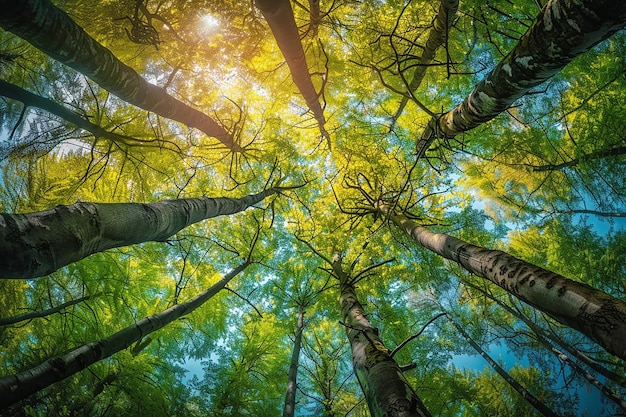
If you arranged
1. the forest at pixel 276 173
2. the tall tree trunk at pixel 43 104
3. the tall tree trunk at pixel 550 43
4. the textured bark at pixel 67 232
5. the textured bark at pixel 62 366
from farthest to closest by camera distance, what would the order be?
the tall tree trunk at pixel 43 104 → the textured bark at pixel 62 366 → the forest at pixel 276 173 → the tall tree trunk at pixel 550 43 → the textured bark at pixel 67 232

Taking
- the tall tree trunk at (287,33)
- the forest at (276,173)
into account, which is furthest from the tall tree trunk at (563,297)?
the tall tree trunk at (287,33)

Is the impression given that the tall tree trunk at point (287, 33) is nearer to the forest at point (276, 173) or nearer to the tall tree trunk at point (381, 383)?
the forest at point (276, 173)

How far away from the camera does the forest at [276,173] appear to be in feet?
5.30

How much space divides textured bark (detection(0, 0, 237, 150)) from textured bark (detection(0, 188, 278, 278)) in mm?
1404

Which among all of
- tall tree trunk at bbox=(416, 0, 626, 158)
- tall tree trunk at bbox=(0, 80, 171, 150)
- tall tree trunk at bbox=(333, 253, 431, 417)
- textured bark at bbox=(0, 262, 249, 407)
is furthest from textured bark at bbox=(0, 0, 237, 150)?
tall tree trunk at bbox=(333, 253, 431, 417)

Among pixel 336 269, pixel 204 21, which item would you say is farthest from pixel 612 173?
pixel 204 21

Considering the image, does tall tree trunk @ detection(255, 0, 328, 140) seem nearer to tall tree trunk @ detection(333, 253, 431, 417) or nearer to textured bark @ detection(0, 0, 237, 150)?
textured bark @ detection(0, 0, 237, 150)

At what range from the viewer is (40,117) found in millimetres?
Answer: 3771

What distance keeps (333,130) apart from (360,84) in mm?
1333

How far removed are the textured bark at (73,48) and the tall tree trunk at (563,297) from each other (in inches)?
140

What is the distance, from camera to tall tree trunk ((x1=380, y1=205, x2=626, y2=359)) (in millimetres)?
1241

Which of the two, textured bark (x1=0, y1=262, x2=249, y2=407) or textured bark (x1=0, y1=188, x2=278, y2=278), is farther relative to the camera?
textured bark (x1=0, y1=262, x2=249, y2=407)

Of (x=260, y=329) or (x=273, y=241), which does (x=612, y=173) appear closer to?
(x=273, y=241)

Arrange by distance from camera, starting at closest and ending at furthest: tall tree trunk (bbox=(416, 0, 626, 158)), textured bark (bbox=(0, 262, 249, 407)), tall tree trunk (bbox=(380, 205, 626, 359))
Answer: tall tree trunk (bbox=(416, 0, 626, 158)) < tall tree trunk (bbox=(380, 205, 626, 359)) < textured bark (bbox=(0, 262, 249, 407))
